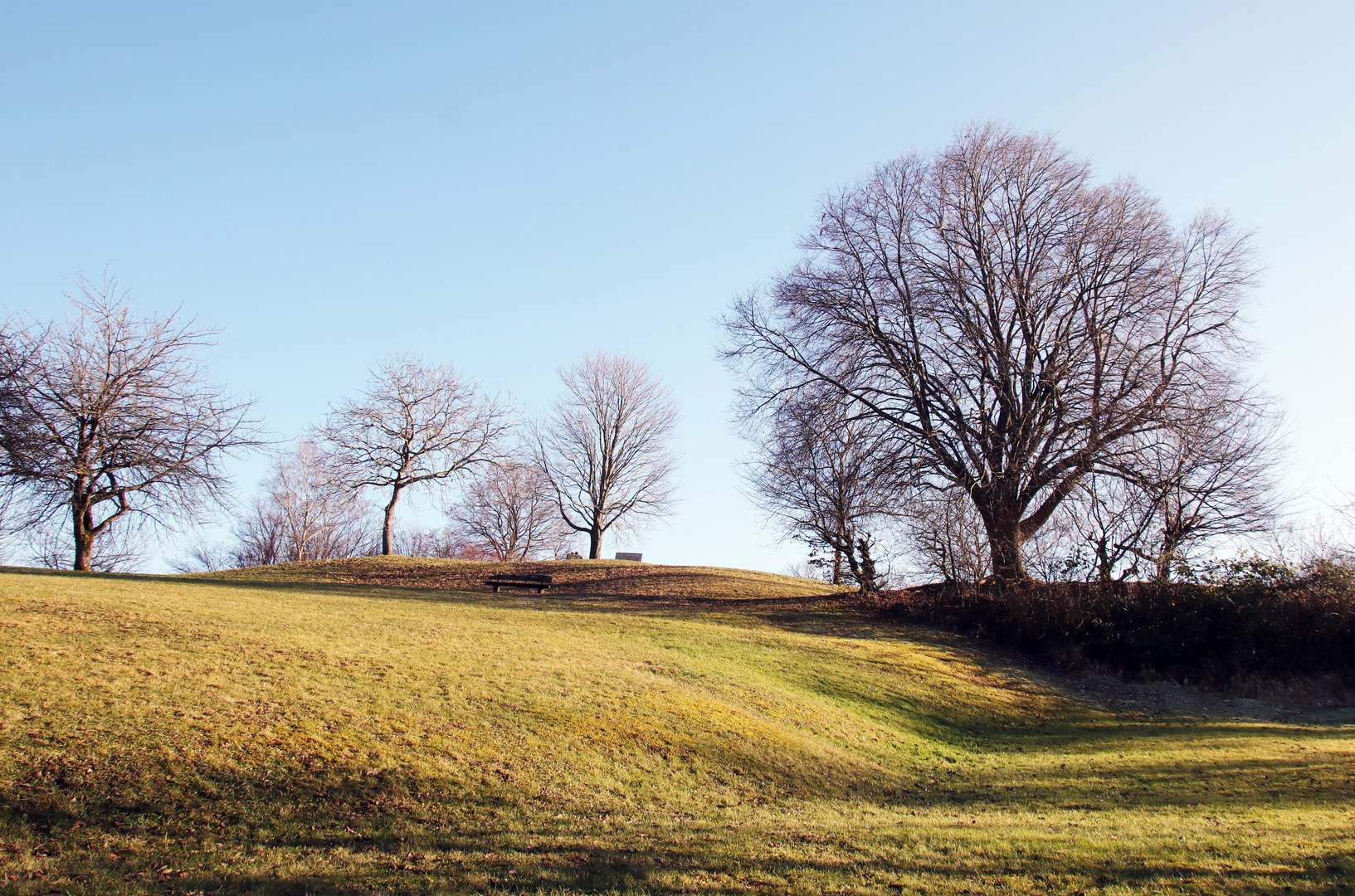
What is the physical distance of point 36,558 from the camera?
40.3 metres

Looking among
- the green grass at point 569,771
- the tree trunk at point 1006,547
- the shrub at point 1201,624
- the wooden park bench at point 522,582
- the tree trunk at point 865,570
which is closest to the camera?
Result: the green grass at point 569,771

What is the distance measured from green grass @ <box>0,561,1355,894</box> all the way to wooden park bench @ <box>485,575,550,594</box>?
8718 mm

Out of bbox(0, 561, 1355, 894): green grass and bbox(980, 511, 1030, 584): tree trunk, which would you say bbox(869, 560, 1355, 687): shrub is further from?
bbox(0, 561, 1355, 894): green grass

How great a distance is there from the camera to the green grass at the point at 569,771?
252 inches

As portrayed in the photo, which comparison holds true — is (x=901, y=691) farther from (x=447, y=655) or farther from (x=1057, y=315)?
(x=1057, y=315)

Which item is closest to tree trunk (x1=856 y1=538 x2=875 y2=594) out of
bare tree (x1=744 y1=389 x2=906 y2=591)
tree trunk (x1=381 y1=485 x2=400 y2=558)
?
bare tree (x1=744 y1=389 x2=906 y2=591)

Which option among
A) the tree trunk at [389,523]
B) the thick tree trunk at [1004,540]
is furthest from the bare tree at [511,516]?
the thick tree trunk at [1004,540]

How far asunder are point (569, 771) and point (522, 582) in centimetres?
1735

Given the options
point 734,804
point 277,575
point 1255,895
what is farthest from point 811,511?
point 1255,895

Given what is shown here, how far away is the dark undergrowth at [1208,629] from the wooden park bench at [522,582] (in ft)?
46.5

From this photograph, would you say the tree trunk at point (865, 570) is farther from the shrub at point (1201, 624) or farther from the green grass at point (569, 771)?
the green grass at point (569, 771)

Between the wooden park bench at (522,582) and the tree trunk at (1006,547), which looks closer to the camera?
the tree trunk at (1006,547)

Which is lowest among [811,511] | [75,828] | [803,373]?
[75,828]

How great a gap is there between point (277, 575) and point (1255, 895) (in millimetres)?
30173
